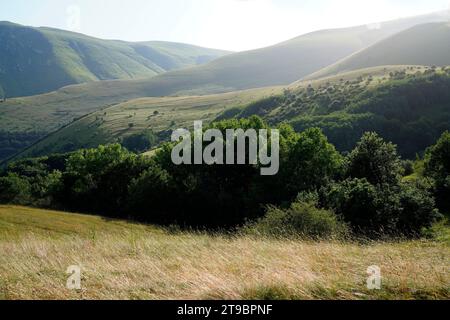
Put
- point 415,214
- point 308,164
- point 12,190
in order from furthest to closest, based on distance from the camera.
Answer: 1. point 12,190
2. point 308,164
3. point 415,214

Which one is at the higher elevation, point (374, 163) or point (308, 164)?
point (374, 163)

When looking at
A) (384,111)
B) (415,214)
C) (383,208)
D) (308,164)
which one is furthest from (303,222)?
(384,111)

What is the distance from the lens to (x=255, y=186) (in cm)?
5406

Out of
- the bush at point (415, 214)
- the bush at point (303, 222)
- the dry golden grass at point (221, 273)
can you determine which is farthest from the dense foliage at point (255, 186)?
the dry golden grass at point (221, 273)

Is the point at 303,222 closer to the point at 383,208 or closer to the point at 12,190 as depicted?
the point at 383,208

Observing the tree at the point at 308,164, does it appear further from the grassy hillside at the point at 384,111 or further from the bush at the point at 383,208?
the grassy hillside at the point at 384,111

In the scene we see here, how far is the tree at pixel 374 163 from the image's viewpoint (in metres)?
52.0

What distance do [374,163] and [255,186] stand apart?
15942 millimetres

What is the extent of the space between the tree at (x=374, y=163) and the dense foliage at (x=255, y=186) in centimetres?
12

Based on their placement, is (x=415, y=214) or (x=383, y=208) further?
(x=415, y=214)

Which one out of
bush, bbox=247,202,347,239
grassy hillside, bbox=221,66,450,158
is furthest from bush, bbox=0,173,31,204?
grassy hillside, bbox=221,66,450,158

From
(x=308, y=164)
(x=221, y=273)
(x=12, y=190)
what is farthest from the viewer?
(x=12, y=190)

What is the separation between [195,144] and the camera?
62.8m

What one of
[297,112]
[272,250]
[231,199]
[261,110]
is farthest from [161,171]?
[261,110]
